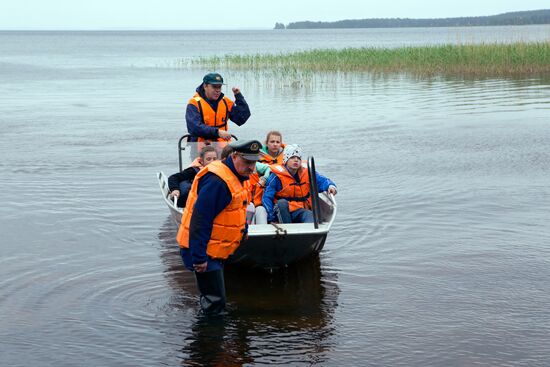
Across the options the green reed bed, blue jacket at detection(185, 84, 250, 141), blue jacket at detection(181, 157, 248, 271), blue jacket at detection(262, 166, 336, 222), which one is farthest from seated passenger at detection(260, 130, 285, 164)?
the green reed bed

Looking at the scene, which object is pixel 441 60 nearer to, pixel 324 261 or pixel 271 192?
pixel 324 261

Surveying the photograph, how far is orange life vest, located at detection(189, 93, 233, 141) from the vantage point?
35.7 feet

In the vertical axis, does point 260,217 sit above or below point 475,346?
above

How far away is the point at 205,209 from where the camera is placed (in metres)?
Result: 6.55

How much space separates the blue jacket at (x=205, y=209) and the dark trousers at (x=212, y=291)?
342 mm

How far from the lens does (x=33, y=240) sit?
1065cm

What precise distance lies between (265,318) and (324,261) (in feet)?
6.67

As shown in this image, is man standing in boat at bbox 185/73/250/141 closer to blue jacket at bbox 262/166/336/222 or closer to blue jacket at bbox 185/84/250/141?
blue jacket at bbox 185/84/250/141

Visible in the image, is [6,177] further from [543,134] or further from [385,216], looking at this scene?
[543,134]

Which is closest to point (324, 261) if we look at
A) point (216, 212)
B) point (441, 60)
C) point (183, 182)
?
point (183, 182)

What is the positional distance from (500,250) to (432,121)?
12.6m

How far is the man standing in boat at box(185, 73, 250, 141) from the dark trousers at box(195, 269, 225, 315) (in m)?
3.49

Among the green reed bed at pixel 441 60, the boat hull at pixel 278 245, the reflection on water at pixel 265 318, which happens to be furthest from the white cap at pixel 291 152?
the green reed bed at pixel 441 60

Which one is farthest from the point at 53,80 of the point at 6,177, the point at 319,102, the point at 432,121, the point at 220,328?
the point at 220,328
